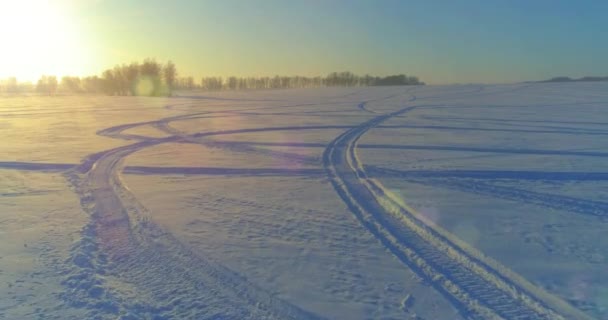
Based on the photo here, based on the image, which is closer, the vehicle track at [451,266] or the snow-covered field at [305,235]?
the vehicle track at [451,266]

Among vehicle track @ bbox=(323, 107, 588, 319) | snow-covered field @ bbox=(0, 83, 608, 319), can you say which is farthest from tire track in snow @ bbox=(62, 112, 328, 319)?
vehicle track @ bbox=(323, 107, 588, 319)

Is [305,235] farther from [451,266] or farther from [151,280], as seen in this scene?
[151,280]

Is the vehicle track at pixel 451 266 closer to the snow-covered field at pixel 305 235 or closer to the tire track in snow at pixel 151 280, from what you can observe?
the snow-covered field at pixel 305 235

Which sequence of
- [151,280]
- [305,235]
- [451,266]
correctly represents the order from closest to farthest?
[151,280] → [451,266] → [305,235]

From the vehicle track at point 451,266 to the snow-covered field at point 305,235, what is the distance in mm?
21

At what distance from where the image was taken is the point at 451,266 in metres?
4.04

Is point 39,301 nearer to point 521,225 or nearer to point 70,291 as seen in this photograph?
point 70,291

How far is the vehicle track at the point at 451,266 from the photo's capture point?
328 centimetres

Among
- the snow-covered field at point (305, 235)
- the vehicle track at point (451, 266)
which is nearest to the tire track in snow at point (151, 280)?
the snow-covered field at point (305, 235)

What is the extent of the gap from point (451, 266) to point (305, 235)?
1815 millimetres

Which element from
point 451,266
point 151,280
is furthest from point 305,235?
point 151,280

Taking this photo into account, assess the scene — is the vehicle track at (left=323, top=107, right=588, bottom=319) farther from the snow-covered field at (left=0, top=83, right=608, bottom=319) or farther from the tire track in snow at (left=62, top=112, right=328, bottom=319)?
the tire track in snow at (left=62, top=112, right=328, bottom=319)

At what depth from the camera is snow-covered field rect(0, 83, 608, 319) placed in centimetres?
340

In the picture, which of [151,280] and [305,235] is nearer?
[151,280]
